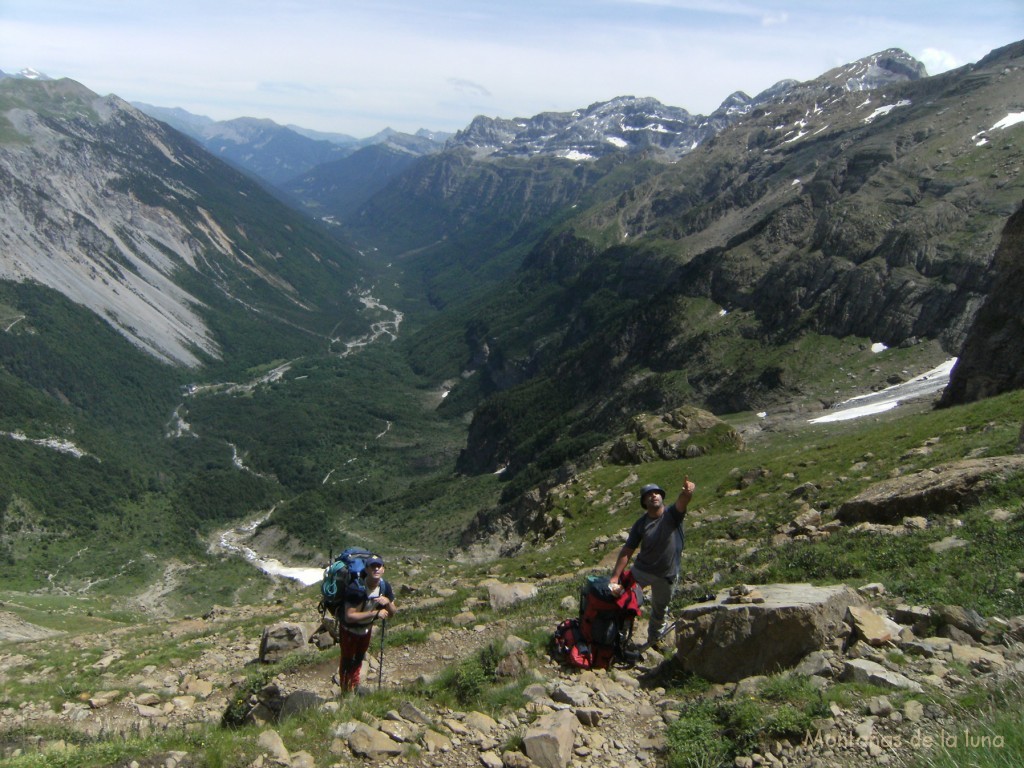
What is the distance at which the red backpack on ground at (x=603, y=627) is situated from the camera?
13211 millimetres

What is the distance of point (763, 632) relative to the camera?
1148cm

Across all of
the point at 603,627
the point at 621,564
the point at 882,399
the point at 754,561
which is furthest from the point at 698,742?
the point at 882,399

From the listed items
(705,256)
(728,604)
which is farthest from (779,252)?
(728,604)

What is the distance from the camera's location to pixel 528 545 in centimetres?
4634

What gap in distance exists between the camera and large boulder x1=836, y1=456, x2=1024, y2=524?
17969mm

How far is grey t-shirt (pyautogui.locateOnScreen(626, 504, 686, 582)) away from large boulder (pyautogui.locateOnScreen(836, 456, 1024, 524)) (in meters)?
8.72

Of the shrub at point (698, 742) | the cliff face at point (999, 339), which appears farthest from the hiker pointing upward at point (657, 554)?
the cliff face at point (999, 339)

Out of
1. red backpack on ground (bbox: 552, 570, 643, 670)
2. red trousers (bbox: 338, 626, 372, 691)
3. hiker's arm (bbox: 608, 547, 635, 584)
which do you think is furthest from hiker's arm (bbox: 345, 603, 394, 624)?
hiker's arm (bbox: 608, 547, 635, 584)

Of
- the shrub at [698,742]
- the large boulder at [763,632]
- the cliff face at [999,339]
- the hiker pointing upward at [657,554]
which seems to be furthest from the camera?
the cliff face at [999,339]

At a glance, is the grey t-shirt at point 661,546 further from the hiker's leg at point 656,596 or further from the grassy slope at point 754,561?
the grassy slope at point 754,561

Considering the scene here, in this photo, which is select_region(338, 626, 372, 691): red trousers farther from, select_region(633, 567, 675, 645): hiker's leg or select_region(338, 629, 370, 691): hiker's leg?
select_region(633, 567, 675, 645): hiker's leg

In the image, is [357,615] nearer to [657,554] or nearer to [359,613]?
[359,613]

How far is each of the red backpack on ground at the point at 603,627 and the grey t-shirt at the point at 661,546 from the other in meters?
0.45

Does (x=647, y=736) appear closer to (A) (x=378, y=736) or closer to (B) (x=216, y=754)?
(A) (x=378, y=736)
